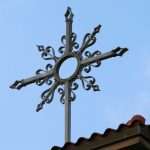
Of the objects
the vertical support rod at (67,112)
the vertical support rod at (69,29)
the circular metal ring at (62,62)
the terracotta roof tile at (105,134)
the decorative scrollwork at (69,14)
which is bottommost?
the terracotta roof tile at (105,134)

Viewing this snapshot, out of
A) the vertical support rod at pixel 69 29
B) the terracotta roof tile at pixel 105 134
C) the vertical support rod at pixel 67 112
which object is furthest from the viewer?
the vertical support rod at pixel 69 29

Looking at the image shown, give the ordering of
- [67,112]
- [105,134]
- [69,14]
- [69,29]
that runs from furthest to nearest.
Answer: [69,14] → [69,29] → [67,112] → [105,134]

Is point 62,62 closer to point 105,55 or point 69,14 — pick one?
point 105,55

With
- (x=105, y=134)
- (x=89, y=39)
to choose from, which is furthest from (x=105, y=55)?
(x=105, y=134)

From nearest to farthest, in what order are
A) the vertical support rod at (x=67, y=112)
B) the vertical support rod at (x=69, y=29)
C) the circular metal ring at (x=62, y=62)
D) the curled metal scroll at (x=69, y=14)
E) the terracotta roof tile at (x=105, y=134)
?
the terracotta roof tile at (x=105, y=134), the vertical support rod at (x=67, y=112), the circular metal ring at (x=62, y=62), the vertical support rod at (x=69, y=29), the curled metal scroll at (x=69, y=14)

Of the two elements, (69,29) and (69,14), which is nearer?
(69,29)

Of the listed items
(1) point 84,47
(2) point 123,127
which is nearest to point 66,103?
(1) point 84,47

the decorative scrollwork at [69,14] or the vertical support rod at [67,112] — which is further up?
the decorative scrollwork at [69,14]

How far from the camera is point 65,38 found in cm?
1299

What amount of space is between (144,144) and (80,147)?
864 mm

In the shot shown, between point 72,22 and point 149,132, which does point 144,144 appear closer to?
point 149,132

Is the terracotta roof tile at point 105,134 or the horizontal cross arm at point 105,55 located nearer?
the terracotta roof tile at point 105,134

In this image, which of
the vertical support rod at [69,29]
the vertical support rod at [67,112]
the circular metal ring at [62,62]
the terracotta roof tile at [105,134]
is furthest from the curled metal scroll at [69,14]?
the terracotta roof tile at [105,134]

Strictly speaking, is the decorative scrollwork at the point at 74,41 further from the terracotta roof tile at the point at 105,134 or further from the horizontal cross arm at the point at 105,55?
the terracotta roof tile at the point at 105,134
